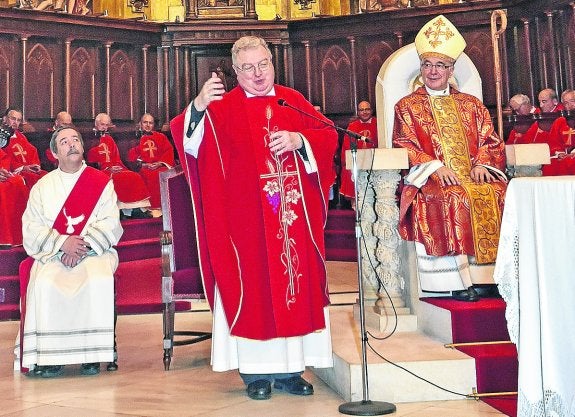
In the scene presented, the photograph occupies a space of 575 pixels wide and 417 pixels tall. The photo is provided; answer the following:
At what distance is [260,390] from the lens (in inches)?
157

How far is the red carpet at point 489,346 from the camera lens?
12.7 ft

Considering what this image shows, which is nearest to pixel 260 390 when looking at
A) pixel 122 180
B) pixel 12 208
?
pixel 12 208

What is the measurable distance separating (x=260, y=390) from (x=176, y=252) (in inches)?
49.9

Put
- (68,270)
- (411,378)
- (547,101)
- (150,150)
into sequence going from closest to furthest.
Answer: (411,378), (68,270), (547,101), (150,150)

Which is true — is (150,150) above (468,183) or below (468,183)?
above

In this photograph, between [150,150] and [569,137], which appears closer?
[569,137]

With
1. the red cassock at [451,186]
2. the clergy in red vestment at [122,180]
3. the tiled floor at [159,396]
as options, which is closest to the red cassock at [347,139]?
the clergy in red vestment at [122,180]

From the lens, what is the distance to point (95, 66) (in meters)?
12.3

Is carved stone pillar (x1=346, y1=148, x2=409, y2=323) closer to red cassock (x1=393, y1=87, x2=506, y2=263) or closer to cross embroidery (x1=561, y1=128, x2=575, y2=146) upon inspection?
red cassock (x1=393, y1=87, x2=506, y2=263)

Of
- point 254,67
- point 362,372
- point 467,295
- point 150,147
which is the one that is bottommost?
point 362,372

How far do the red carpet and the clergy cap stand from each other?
5.02ft

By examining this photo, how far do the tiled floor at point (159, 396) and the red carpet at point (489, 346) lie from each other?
132 millimetres

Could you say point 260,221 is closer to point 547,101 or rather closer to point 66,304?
point 66,304

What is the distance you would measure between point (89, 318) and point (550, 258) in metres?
2.78
